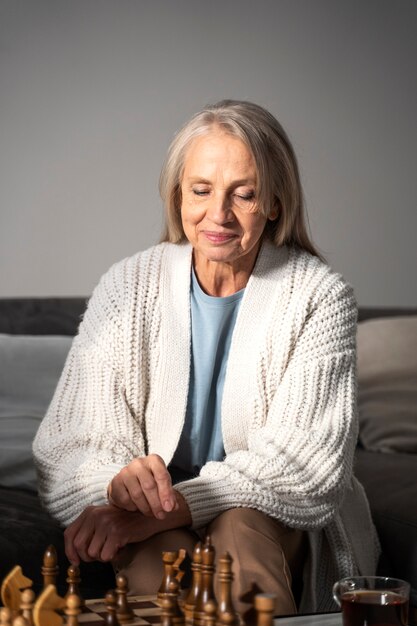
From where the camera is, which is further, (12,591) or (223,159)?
(223,159)

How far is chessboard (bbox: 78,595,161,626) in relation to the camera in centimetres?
124

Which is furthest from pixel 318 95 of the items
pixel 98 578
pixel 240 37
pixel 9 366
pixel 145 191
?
pixel 98 578

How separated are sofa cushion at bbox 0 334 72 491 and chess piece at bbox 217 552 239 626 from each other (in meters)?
1.17

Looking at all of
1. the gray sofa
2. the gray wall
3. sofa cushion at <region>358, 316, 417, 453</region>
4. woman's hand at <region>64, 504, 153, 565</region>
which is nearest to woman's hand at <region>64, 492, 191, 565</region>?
woman's hand at <region>64, 504, 153, 565</region>

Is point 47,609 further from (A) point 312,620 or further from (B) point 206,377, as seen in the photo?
(B) point 206,377

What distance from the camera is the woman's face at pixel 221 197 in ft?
6.16

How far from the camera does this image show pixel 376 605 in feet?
3.93

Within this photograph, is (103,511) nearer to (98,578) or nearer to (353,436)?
(98,578)

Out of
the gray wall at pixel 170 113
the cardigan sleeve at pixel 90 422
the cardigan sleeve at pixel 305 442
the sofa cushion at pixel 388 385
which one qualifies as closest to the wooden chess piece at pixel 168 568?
the cardigan sleeve at pixel 305 442

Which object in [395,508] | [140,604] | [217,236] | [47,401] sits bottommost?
[395,508]

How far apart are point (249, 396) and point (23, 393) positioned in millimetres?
793

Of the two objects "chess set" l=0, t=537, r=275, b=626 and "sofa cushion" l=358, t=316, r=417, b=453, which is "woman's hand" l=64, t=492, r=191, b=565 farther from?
"sofa cushion" l=358, t=316, r=417, b=453

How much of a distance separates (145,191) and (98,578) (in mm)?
1616

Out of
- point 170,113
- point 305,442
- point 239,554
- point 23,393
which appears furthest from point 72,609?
point 170,113
